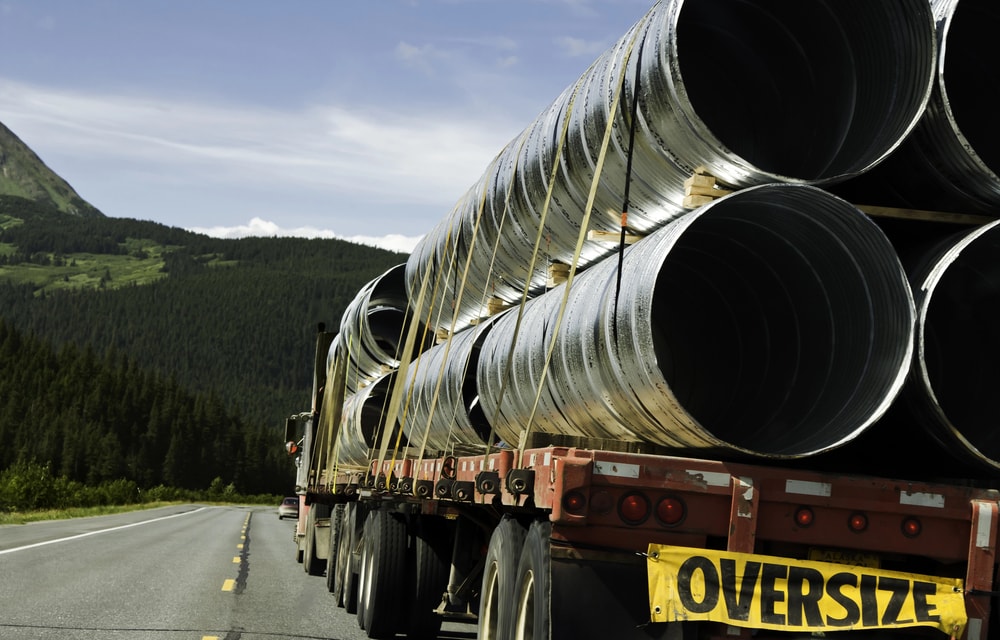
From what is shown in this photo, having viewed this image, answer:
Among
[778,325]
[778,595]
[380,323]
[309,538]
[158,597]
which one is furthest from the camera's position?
[309,538]

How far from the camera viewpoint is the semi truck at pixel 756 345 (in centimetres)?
553

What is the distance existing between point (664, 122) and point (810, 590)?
7.38 ft

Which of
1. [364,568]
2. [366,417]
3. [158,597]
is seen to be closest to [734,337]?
[364,568]

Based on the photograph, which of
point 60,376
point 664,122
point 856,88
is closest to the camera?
point 664,122

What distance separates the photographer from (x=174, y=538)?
2962 cm

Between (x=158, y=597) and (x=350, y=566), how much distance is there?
1929 millimetres

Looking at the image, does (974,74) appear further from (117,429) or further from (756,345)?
(117,429)

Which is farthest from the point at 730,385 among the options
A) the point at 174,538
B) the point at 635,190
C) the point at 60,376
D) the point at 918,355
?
the point at 60,376

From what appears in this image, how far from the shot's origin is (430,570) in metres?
10.8

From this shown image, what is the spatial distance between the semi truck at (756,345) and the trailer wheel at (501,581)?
21 millimetres

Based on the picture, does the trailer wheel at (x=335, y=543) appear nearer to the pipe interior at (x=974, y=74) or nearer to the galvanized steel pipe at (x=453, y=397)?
the galvanized steel pipe at (x=453, y=397)

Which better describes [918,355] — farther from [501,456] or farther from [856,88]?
[501,456]

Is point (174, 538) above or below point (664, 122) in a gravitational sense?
below

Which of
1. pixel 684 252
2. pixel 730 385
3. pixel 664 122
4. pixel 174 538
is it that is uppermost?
pixel 664 122
